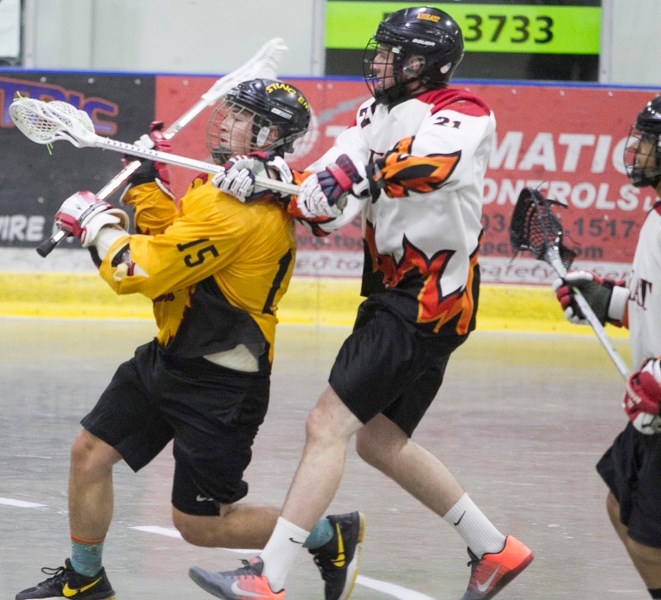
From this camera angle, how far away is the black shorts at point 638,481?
3.97 meters

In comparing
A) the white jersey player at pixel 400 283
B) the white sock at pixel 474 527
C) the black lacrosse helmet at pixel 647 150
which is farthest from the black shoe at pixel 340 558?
the black lacrosse helmet at pixel 647 150

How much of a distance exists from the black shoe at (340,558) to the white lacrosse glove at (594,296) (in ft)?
3.34

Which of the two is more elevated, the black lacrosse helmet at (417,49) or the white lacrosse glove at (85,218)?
the black lacrosse helmet at (417,49)

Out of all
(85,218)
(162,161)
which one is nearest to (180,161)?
(162,161)

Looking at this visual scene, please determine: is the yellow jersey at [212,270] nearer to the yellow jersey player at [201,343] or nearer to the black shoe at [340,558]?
the yellow jersey player at [201,343]

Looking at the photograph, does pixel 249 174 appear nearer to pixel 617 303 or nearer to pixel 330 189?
pixel 330 189

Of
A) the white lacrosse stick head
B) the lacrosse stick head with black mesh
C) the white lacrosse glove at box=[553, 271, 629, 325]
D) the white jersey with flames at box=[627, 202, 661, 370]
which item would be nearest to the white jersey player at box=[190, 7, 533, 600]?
the lacrosse stick head with black mesh

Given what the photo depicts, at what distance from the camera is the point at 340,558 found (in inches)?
187

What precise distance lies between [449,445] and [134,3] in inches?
246

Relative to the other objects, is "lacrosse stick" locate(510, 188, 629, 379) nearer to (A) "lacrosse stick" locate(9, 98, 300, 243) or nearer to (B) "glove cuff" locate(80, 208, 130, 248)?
(A) "lacrosse stick" locate(9, 98, 300, 243)

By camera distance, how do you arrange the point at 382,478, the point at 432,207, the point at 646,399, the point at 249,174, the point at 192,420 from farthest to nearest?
the point at 382,478 < the point at 432,207 < the point at 192,420 < the point at 249,174 < the point at 646,399

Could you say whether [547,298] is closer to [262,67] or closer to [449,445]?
[449,445]

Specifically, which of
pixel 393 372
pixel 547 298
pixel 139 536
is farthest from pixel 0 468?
pixel 547 298

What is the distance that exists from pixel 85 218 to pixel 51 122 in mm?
772
